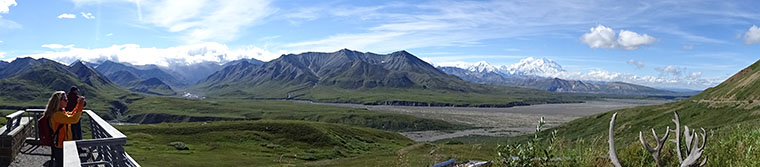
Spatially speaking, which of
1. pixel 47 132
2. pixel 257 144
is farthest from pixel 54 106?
pixel 257 144

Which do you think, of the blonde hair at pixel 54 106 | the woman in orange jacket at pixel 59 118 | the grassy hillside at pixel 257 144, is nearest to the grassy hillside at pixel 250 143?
the grassy hillside at pixel 257 144

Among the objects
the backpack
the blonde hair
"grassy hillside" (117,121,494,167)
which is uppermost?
the blonde hair

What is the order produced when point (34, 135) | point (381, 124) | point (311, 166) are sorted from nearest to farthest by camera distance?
point (34, 135)
point (311, 166)
point (381, 124)

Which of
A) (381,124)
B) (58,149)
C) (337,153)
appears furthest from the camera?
(381,124)

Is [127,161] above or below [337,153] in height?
above

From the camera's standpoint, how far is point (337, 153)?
80.5 meters

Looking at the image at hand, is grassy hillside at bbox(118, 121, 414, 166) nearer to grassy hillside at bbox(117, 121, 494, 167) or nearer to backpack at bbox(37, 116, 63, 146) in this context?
grassy hillside at bbox(117, 121, 494, 167)

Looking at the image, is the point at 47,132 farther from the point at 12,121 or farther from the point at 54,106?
the point at 12,121

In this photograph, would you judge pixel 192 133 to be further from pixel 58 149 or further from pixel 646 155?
pixel 646 155

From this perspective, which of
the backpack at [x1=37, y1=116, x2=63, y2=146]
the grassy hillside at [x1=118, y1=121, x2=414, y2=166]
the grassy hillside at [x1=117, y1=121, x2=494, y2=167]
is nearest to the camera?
the backpack at [x1=37, y1=116, x2=63, y2=146]

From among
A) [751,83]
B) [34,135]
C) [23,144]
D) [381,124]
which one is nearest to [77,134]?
[23,144]

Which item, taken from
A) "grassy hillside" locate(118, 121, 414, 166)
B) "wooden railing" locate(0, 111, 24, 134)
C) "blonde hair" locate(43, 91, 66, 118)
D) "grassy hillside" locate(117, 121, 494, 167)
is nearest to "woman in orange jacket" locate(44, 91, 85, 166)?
"blonde hair" locate(43, 91, 66, 118)

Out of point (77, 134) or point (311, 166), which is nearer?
point (77, 134)

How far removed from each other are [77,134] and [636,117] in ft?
345
